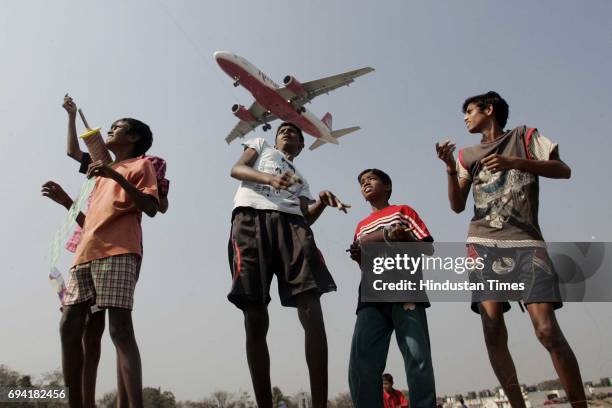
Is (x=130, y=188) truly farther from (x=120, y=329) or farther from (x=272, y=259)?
(x=272, y=259)

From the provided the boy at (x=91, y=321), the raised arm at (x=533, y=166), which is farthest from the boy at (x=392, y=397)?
the raised arm at (x=533, y=166)

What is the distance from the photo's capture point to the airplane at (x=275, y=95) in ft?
70.1

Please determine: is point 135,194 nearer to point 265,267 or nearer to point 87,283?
point 87,283

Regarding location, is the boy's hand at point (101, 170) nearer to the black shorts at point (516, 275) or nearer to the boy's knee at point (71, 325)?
the boy's knee at point (71, 325)

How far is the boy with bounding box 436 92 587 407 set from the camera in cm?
221

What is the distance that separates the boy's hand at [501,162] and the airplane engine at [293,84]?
21.0 metres

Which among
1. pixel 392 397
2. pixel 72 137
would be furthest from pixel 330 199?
pixel 392 397

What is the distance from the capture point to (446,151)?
2.63m

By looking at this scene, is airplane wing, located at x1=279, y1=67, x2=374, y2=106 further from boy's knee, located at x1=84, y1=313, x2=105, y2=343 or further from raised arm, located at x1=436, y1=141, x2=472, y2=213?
boy's knee, located at x1=84, y1=313, x2=105, y2=343

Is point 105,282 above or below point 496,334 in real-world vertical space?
above

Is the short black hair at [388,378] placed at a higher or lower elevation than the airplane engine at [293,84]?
lower

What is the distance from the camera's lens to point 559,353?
2135 millimetres

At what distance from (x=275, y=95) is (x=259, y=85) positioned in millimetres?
923

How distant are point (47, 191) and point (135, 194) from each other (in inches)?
34.4
